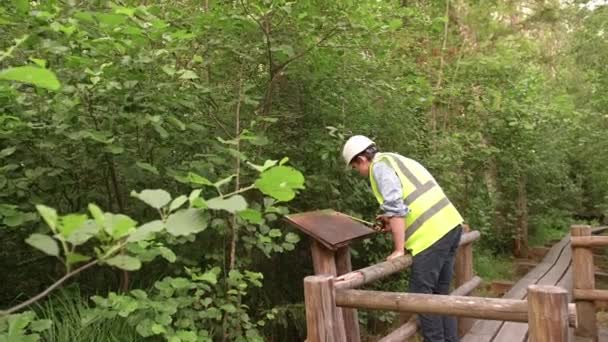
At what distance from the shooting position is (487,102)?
7602 millimetres

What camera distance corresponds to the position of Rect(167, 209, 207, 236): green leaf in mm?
1143

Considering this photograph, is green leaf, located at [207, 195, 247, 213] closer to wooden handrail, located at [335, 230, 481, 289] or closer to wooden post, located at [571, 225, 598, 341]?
wooden handrail, located at [335, 230, 481, 289]

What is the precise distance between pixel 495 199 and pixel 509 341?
20.2 ft

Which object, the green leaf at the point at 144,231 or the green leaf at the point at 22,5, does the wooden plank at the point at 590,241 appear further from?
the green leaf at the point at 22,5

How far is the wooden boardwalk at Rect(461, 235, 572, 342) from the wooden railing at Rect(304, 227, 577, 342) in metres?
1.21

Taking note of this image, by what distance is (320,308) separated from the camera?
277 cm

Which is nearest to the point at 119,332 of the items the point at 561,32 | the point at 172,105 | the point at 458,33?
the point at 172,105

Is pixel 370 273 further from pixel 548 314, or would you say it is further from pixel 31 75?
pixel 31 75

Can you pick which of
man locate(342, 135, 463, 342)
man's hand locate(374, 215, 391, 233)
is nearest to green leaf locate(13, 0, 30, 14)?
man locate(342, 135, 463, 342)

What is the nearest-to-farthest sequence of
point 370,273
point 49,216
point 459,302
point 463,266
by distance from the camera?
point 49,216 → point 459,302 → point 370,273 → point 463,266

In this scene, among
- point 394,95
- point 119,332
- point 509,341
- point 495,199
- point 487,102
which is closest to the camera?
point 119,332

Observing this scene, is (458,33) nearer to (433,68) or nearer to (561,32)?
(433,68)

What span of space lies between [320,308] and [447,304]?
68 centimetres

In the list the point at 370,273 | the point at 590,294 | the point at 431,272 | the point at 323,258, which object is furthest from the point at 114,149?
the point at 590,294
